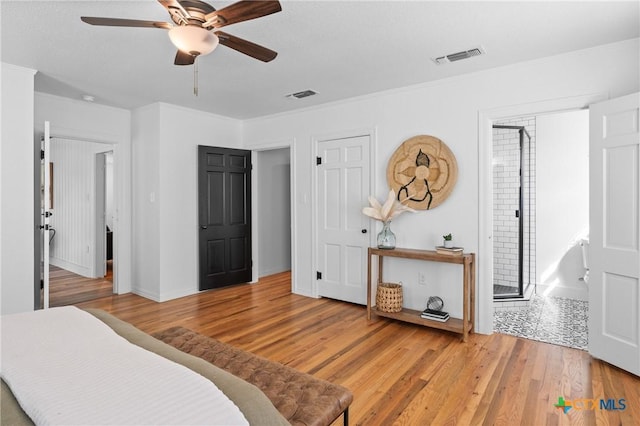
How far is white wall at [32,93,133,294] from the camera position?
448 cm

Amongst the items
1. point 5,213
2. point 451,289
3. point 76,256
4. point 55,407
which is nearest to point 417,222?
point 451,289

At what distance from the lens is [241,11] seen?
1.82 meters

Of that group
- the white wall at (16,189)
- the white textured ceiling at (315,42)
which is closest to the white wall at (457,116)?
the white textured ceiling at (315,42)

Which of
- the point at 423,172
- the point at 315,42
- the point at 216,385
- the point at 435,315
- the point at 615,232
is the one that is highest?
the point at 315,42

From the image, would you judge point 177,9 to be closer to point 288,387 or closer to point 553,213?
point 288,387

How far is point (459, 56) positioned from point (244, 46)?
75.1 inches

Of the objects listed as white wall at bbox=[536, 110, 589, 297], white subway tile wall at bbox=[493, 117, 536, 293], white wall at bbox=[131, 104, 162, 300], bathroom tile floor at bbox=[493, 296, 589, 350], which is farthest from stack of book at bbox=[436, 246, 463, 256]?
white wall at bbox=[131, 104, 162, 300]

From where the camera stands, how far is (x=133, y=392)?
1.09 metres

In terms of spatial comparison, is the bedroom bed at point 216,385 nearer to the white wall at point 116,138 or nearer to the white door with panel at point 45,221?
the white door with panel at point 45,221

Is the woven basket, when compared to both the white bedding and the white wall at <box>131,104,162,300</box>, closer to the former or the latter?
the white bedding

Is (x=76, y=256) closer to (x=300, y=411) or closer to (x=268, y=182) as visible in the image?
(x=268, y=182)

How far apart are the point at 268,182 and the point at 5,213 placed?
3.53m

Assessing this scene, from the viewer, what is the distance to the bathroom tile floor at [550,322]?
3.26 metres

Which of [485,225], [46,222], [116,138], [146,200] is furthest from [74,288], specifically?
[485,225]
